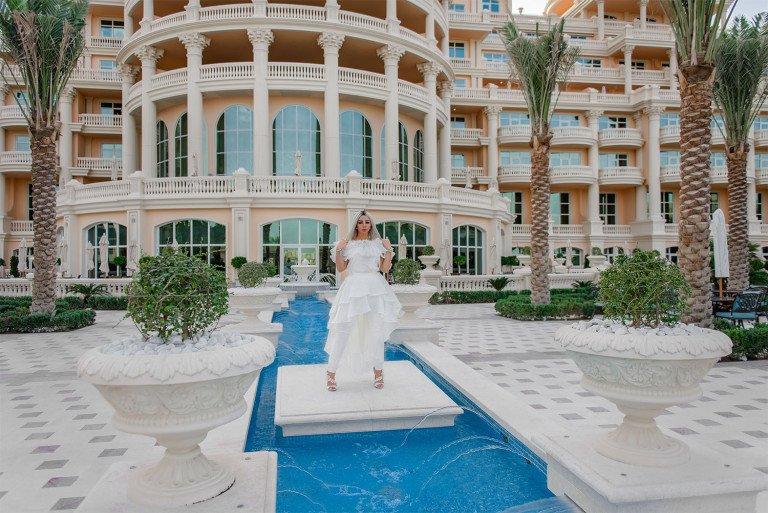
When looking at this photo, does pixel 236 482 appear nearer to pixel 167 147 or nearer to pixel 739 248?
pixel 739 248

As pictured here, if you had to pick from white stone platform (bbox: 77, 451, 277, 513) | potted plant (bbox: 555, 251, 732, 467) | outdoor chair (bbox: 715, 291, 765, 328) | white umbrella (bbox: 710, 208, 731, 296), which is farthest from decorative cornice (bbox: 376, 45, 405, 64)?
white stone platform (bbox: 77, 451, 277, 513)

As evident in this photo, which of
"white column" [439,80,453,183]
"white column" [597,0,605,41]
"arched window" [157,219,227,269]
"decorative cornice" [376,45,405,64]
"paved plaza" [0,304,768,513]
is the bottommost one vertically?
"paved plaza" [0,304,768,513]

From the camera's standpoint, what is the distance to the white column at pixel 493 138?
37.4 meters

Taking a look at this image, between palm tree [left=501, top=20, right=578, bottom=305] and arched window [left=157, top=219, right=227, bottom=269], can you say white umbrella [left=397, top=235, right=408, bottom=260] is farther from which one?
palm tree [left=501, top=20, right=578, bottom=305]

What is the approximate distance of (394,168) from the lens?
2791cm

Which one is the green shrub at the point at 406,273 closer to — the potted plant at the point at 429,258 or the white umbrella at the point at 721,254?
the white umbrella at the point at 721,254

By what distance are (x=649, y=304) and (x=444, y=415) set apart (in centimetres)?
254

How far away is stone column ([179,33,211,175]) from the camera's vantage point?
88.2 ft

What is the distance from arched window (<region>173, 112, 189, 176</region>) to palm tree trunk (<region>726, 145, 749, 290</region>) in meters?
25.8

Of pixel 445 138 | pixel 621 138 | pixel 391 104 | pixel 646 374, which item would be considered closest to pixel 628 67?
pixel 621 138

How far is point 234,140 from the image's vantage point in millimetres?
28562

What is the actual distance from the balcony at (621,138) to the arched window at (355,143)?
1894 centimetres

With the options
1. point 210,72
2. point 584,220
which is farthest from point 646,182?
point 210,72

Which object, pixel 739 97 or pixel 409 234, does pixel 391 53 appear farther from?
pixel 739 97
